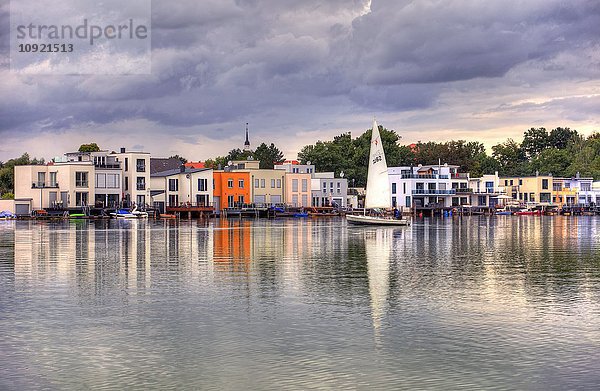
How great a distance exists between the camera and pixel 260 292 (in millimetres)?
32094

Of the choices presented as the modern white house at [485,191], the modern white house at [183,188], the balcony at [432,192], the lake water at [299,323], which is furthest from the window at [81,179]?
the lake water at [299,323]

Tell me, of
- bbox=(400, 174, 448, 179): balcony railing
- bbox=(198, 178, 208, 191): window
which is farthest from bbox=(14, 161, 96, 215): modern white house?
bbox=(400, 174, 448, 179): balcony railing

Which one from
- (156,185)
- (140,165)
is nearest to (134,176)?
(140,165)

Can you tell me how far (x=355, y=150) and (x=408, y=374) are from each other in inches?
6600

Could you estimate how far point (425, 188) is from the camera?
162375 millimetres

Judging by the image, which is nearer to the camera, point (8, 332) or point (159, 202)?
point (8, 332)

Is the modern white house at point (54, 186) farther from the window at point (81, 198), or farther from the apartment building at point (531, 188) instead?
the apartment building at point (531, 188)

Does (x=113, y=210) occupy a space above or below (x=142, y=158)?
below

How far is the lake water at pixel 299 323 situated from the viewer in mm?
19188

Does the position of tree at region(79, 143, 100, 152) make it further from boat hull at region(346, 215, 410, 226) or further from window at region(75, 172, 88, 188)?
boat hull at region(346, 215, 410, 226)

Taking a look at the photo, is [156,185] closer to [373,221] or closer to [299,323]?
[373,221]

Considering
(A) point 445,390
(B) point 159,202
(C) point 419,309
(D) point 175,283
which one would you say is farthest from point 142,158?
(A) point 445,390

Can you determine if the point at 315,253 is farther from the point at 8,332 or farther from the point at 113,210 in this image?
the point at 113,210

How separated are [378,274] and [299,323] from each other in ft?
46.1
